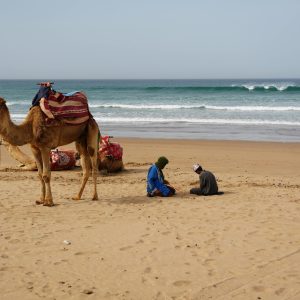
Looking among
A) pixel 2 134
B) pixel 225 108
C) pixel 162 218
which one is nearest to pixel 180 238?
pixel 162 218

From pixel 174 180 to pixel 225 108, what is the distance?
30.1 metres

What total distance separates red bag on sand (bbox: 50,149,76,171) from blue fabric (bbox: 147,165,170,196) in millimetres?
3882

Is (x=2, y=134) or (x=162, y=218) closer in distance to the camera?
(x=162, y=218)

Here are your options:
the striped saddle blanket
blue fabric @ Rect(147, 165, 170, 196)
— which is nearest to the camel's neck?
the striped saddle blanket

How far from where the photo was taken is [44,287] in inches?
226

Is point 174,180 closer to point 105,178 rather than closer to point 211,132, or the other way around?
point 105,178

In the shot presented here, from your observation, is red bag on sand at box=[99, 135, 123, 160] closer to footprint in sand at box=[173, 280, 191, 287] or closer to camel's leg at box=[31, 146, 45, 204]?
camel's leg at box=[31, 146, 45, 204]

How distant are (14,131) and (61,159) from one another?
4.26 m

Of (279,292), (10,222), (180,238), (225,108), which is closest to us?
(279,292)

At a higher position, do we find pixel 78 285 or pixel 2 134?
pixel 2 134

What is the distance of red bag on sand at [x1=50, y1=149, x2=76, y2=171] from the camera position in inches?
539

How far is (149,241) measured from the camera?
7418 mm

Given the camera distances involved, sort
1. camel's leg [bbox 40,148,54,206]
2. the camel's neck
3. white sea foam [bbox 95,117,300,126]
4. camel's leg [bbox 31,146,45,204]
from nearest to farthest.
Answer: the camel's neck → camel's leg [bbox 40,148,54,206] → camel's leg [bbox 31,146,45,204] → white sea foam [bbox 95,117,300,126]

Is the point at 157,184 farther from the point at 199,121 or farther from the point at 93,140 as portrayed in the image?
the point at 199,121
